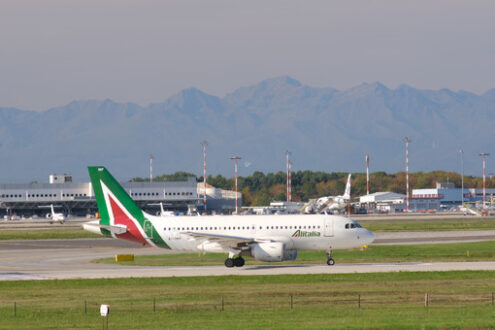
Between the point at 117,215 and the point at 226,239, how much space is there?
8199 mm

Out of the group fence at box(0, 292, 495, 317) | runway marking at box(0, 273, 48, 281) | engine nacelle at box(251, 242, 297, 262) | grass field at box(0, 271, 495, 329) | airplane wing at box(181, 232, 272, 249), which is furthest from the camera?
airplane wing at box(181, 232, 272, 249)

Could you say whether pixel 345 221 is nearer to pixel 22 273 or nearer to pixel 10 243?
pixel 22 273

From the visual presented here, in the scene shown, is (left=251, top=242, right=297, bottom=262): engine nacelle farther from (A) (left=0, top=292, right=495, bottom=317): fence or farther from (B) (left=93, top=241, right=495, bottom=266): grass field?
(A) (left=0, top=292, right=495, bottom=317): fence

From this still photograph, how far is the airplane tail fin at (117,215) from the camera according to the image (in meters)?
58.0

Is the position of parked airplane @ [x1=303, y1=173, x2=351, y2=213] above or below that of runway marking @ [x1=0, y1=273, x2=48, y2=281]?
above

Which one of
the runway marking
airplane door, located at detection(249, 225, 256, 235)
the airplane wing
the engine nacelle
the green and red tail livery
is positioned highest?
the green and red tail livery

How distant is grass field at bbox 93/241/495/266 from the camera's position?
205 ft

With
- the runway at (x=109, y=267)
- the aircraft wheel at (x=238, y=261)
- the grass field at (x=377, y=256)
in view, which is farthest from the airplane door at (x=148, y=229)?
the aircraft wheel at (x=238, y=261)

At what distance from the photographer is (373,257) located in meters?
65.4

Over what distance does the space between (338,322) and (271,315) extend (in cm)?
335

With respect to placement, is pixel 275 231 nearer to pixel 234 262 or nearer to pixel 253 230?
pixel 253 230

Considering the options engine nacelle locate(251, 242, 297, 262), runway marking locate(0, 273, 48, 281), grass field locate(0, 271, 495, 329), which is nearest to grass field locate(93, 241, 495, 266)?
engine nacelle locate(251, 242, 297, 262)

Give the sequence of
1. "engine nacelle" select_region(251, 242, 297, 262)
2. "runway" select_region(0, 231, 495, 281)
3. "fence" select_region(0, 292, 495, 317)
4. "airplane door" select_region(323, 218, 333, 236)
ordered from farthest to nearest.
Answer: "airplane door" select_region(323, 218, 333, 236) < "engine nacelle" select_region(251, 242, 297, 262) < "runway" select_region(0, 231, 495, 281) < "fence" select_region(0, 292, 495, 317)

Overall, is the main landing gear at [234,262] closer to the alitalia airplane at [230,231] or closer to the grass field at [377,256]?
the alitalia airplane at [230,231]
